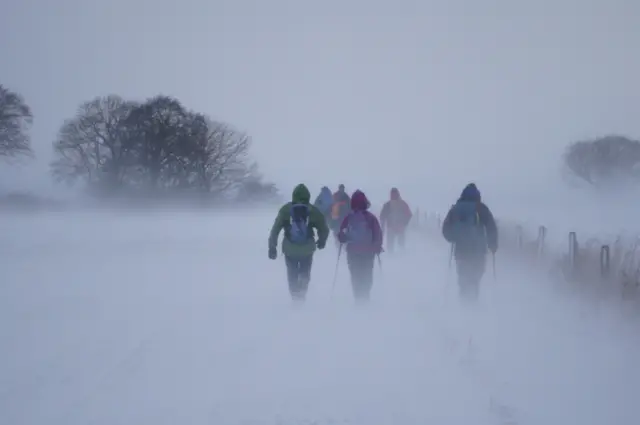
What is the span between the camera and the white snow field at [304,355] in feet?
19.9

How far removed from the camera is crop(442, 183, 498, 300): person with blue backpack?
1170cm

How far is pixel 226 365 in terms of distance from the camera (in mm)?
7691

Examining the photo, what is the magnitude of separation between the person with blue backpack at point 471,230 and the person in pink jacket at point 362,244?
114 cm

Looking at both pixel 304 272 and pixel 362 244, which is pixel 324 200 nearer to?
pixel 362 244

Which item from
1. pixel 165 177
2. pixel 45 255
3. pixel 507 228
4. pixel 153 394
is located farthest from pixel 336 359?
pixel 165 177

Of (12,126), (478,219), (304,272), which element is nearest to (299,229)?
Answer: (304,272)

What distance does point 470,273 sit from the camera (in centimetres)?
1195

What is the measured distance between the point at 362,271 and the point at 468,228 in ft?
5.84

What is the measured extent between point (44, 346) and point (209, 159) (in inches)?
2134

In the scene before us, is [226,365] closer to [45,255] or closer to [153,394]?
[153,394]

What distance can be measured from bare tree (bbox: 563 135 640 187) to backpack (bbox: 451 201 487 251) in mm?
68456

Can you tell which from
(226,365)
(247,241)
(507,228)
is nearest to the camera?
(226,365)

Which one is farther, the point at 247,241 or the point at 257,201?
the point at 257,201

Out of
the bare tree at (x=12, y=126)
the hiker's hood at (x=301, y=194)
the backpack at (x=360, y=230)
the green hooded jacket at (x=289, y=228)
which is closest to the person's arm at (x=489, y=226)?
the backpack at (x=360, y=230)
